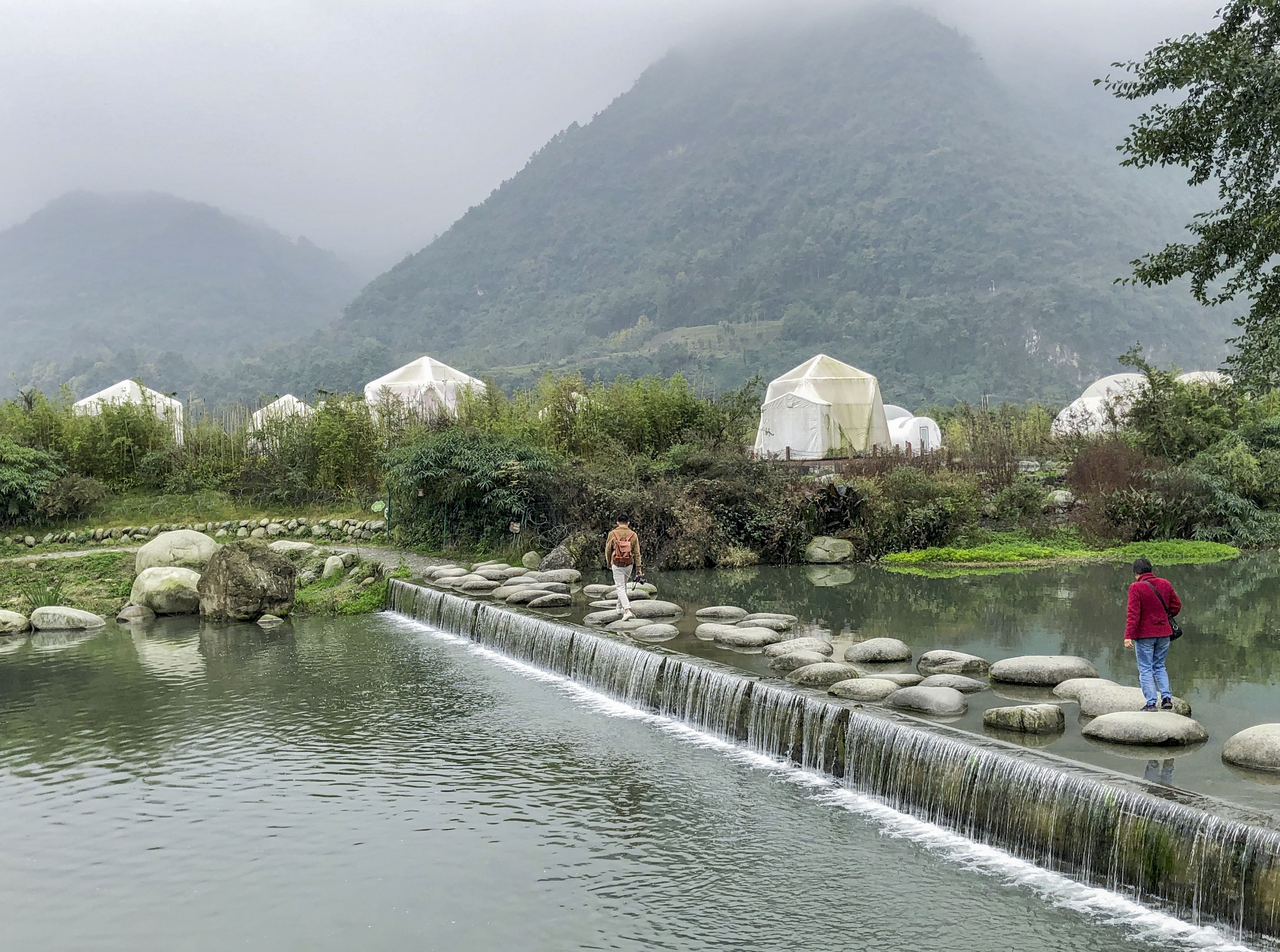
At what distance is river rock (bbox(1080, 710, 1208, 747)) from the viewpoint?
23.1 feet

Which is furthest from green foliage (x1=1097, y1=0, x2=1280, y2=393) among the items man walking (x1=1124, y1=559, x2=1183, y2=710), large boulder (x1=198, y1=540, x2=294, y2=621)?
large boulder (x1=198, y1=540, x2=294, y2=621)

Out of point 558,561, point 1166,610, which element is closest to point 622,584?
point 558,561

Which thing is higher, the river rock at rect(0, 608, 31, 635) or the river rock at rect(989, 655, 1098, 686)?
the river rock at rect(989, 655, 1098, 686)

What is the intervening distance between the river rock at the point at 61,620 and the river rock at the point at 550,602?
702 cm

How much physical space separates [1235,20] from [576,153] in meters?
161

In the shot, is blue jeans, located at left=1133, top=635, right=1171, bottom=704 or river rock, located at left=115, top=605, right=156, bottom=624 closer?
blue jeans, located at left=1133, top=635, right=1171, bottom=704

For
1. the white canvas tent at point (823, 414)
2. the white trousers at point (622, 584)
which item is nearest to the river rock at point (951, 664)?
the white trousers at point (622, 584)

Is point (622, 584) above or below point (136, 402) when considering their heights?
below

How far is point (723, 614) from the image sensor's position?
1253cm

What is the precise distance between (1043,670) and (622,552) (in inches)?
191

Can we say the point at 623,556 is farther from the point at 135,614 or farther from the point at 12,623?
the point at 12,623

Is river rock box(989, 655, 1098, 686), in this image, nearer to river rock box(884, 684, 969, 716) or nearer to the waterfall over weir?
river rock box(884, 684, 969, 716)

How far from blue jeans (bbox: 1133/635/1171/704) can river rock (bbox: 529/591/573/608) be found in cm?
779

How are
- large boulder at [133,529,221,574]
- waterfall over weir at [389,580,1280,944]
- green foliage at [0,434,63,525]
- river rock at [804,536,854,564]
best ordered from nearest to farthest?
waterfall over weir at [389,580,1280,944] < large boulder at [133,529,221,574] < river rock at [804,536,854,564] < green foliage at [0,434,63,525]
